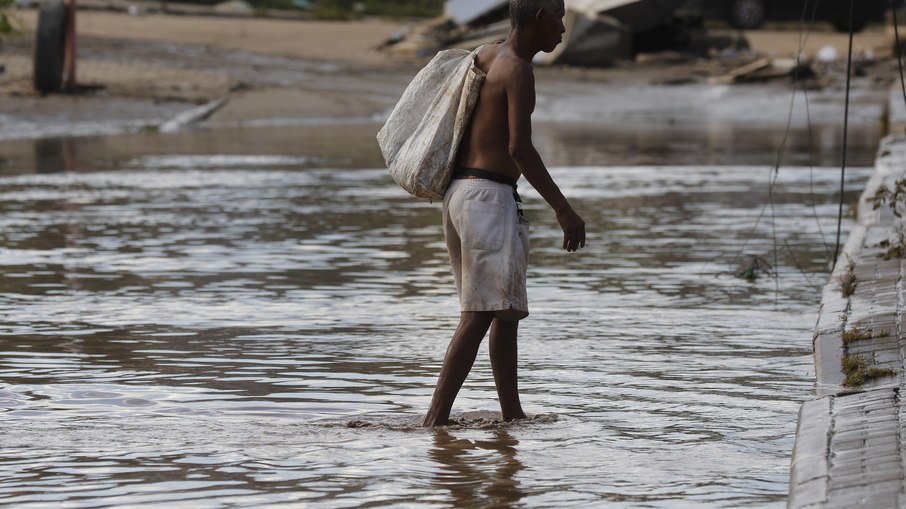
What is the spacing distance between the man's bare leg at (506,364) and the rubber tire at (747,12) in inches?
1631

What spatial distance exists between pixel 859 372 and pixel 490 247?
1666mm

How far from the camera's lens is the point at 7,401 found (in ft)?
23.4

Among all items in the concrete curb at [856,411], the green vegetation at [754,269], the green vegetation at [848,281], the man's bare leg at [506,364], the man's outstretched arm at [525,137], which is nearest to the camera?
the concrete curb at [856,411]

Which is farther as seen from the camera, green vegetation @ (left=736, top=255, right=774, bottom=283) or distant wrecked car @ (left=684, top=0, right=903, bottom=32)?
distant wrecked car @ (left=684, top=0, right=903, bottom=32)

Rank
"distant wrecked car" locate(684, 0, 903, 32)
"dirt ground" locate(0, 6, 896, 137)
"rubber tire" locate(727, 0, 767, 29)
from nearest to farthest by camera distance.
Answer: "dirt ground" locate(0, 6, 896, 137)
"distant wrecked car" locate(684, 0, 903, 32)
"rubber tire" locate(727, 0, 767, 29)

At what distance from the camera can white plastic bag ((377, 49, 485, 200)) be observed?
21.6 feet

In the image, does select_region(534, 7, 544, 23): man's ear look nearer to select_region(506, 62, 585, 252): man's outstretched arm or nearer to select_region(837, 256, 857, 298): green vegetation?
select_region(506, 62, 585, 252): man's outstretched arm

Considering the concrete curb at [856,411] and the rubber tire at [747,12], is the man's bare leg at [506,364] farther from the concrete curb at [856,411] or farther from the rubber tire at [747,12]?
the rubber tire at [747,12]

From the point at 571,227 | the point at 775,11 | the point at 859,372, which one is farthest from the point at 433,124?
the point at 775,11

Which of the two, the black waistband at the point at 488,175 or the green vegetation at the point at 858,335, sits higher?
the black waistband at the point at 488,175

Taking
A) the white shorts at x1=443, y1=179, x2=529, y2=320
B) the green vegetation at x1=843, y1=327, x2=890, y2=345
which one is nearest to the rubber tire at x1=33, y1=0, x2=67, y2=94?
the green vegetation at x1=843, y1=327, x2=890, y2=345

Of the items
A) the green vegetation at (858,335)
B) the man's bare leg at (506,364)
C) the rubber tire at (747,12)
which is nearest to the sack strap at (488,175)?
the man's bare leg at (506,364)

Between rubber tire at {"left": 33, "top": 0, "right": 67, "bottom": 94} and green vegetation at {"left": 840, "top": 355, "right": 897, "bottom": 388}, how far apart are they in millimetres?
23213

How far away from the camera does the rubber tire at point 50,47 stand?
2867 centimetres
